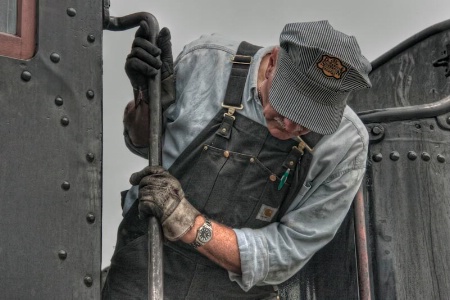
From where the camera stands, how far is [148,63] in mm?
2283

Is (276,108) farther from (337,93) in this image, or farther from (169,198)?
(169,198)

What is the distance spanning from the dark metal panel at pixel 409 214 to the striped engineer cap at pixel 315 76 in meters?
0.45

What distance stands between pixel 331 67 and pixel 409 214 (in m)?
0.66

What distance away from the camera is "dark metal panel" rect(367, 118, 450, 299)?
2.67 metres

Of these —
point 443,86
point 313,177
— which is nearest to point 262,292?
point 313,177

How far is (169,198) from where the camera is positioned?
7.24 ft

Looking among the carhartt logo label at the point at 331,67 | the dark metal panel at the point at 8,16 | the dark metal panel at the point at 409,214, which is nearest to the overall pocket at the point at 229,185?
the carhartt logo label at the point at 331,67

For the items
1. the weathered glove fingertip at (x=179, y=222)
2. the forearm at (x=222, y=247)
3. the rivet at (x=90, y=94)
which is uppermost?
the rivet at (x=90, y=94)

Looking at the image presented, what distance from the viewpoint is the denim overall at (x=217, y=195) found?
2.40 meters

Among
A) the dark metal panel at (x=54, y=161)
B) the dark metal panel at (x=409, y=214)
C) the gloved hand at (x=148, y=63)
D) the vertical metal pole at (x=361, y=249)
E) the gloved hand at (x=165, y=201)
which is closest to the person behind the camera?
the dark metal panel at (x=54, y=161)

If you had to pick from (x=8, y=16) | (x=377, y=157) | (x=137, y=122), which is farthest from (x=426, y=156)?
(x=8, y=16)

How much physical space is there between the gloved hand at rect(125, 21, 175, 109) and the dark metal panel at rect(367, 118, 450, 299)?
0.76m

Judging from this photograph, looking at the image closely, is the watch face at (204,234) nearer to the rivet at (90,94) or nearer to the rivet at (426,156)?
the rivet at (90,94)

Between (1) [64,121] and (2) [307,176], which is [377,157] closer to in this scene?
(2) [307,176]
